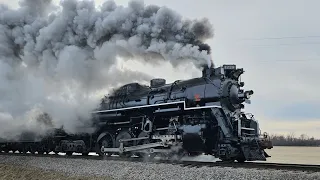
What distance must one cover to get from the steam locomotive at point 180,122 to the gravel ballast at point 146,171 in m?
2.27

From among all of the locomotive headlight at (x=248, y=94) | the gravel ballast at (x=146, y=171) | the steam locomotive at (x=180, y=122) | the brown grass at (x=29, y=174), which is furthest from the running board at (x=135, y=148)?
the locomotive headlight at (x=248, y=94)

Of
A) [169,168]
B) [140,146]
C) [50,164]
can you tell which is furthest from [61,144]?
[169,168]

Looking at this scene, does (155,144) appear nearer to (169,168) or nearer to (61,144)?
(169,168)

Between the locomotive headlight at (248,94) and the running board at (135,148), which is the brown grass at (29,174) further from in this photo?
the locomotive headlight at (248,94)

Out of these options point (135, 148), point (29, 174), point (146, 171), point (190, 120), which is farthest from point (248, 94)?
point (29, 174)

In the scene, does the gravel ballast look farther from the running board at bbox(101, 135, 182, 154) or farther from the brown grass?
the running board at bbox(101, 135, 182, 154)

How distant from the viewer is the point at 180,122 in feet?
54.4

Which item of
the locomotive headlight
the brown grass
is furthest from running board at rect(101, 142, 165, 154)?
the locomotive headlight

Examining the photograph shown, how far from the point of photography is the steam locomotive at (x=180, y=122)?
15227 millimetres

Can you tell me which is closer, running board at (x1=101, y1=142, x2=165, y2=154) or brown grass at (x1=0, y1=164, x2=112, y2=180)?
brown grass at (x1=0, y1=164, x2=112, y2=180)

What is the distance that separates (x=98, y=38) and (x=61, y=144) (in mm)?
6404

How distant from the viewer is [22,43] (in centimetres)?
2156

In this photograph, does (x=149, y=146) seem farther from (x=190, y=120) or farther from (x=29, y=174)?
(x=29, y=174)

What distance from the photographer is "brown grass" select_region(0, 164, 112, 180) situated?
1376 centimetres
